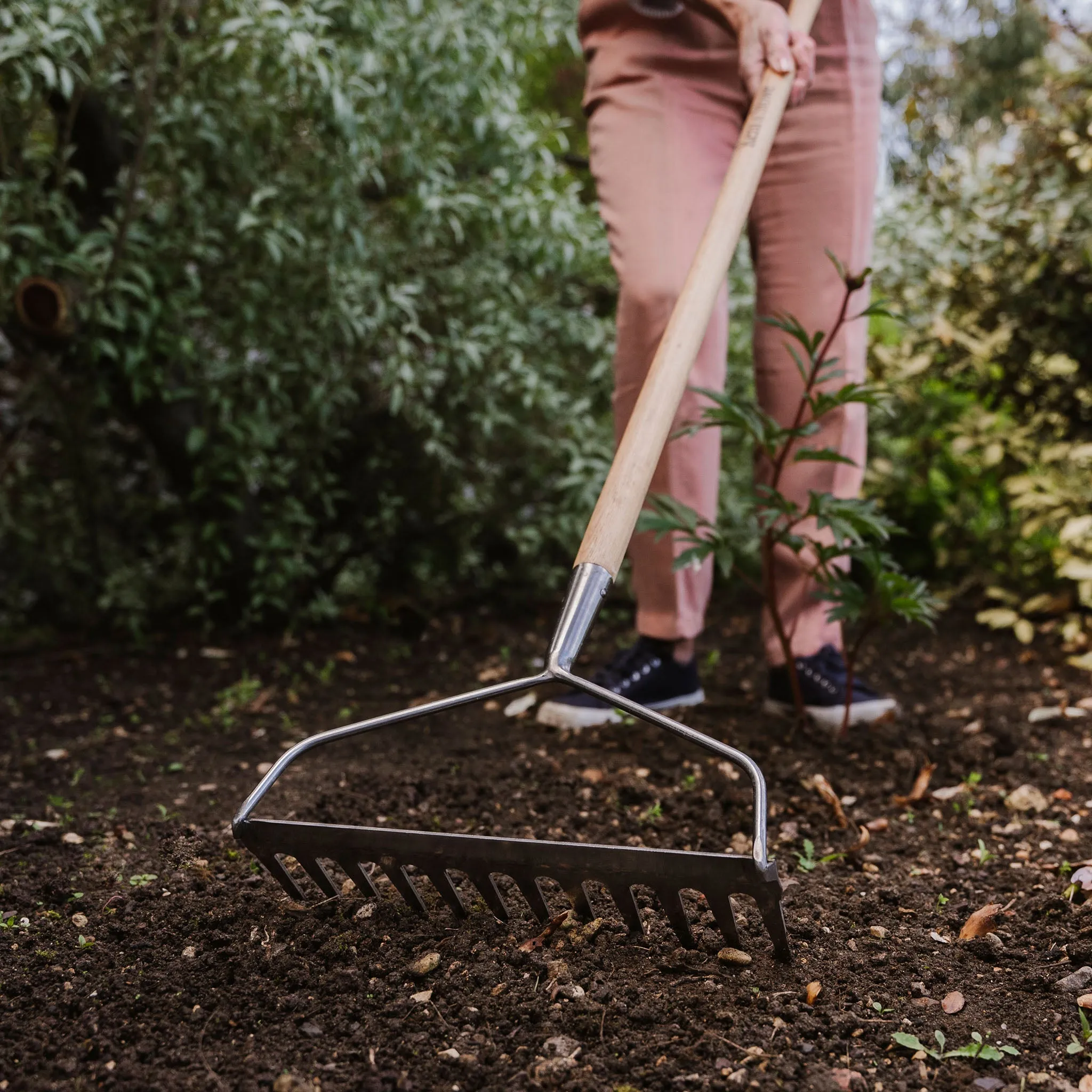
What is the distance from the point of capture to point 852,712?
214 centimetres

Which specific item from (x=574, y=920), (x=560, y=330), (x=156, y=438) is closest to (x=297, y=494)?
(x=156, y=438)

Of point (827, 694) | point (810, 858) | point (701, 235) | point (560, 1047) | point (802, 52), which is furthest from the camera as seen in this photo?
point (827, 694)

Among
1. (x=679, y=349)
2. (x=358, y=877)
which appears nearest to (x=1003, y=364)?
(x=679, y=349)

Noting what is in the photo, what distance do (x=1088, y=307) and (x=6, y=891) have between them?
294 cm

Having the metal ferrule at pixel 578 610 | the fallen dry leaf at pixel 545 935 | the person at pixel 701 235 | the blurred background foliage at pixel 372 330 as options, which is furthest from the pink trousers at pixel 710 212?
the fallen dry leaf at pixel 545 935

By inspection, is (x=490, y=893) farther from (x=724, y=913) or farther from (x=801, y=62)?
(x=801, y=62)

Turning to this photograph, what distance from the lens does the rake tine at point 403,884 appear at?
124cm

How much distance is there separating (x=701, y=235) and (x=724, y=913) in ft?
4.36

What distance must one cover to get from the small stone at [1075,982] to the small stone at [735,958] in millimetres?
359

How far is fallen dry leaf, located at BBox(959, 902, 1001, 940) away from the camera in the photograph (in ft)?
4.40

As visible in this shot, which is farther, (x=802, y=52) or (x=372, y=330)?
(x=372, y=330)

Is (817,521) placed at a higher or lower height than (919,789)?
higher

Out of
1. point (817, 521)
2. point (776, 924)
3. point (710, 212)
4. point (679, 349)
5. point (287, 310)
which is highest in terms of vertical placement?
point (710, 212)

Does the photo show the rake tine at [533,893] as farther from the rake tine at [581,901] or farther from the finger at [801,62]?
the finger at [801,62]
